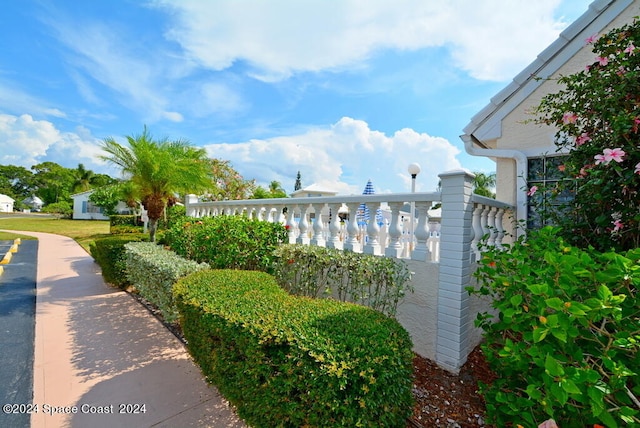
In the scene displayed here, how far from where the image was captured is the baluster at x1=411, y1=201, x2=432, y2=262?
3.80 meters

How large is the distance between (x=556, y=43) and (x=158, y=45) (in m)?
8.95

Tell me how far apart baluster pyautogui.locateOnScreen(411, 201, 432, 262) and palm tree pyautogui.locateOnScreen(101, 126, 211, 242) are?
680 cm

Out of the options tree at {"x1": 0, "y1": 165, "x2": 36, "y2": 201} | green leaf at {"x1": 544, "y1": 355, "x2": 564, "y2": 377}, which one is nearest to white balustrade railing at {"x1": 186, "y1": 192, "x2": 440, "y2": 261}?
green leaf at {"x1": 544, "y1": 355, "x2": 564, "y2": 377}

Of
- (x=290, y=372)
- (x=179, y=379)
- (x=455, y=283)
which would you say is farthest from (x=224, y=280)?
(x=455, y=283)

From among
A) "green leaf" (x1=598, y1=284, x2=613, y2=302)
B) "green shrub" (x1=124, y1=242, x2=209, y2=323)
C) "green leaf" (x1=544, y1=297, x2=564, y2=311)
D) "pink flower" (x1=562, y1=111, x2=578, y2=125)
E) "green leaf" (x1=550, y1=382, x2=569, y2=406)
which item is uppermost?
"pink flower" (x1=562, y1=111, x2=578, y2=125)

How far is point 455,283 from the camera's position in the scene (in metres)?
3.38

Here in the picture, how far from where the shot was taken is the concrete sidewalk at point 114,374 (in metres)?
2.76

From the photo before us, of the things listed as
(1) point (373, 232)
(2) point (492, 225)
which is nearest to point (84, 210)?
(1) point (373, 232)

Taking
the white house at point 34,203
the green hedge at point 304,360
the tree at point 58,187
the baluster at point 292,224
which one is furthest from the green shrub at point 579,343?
the white house at point 34,203

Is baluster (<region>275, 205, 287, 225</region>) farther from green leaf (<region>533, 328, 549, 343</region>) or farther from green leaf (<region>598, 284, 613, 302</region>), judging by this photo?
green leaf (<region>598, 284, 613, 302</region>)

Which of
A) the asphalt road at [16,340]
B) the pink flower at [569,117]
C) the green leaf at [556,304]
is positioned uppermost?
the pink flower at [569,117]

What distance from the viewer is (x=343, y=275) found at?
4270mm

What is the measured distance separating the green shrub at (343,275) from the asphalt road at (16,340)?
324 centimetres

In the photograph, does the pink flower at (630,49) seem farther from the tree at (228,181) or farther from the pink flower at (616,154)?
the tree at (228,181)
